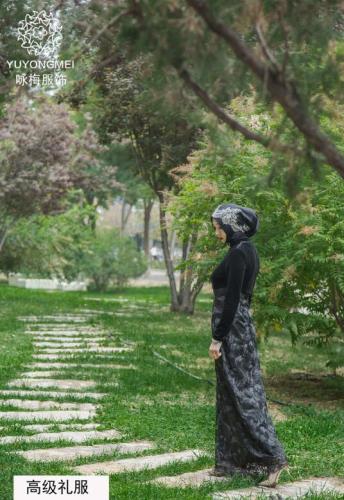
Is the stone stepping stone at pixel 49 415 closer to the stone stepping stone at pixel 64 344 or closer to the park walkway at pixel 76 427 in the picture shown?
the park walkway at pixel 76 427

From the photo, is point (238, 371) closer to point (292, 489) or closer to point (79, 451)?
point (292, 489)

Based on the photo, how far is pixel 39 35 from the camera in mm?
7074

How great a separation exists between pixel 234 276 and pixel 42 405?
3180mm

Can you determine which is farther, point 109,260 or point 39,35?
point 109,260

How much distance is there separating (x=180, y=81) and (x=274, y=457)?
9.57ft

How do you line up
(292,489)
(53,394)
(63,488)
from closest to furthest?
(63,488) < (292,489) < (53,394)

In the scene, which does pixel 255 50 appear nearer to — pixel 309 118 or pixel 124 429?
pixel 309 118

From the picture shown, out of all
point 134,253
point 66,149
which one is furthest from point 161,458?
point 134,253

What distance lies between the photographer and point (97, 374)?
10195mm

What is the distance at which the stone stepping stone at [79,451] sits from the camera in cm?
620

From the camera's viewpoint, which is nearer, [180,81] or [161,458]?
[180,81]

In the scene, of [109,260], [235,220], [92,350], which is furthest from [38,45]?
[109,260]

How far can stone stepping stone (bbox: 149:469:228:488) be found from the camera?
5.59 m

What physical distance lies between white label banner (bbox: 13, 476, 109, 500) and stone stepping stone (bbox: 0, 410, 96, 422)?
9.61 feet
